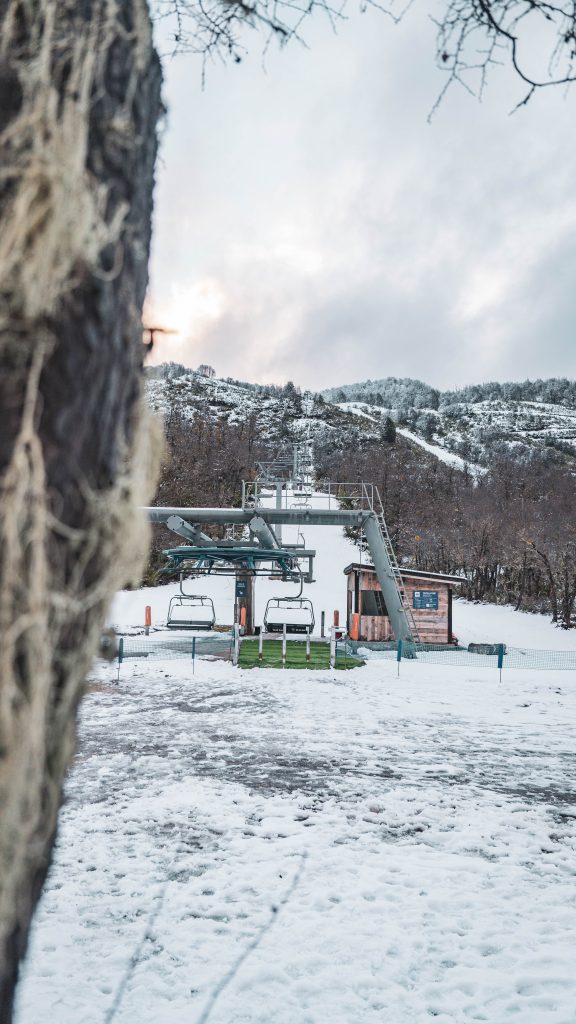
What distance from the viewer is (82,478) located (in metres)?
0.95

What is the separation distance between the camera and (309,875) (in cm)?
486

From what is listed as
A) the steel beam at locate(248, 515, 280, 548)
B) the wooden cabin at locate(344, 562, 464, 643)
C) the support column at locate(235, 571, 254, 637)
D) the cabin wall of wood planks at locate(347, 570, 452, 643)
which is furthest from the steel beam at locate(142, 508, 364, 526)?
the support column at locate(235, 571, 254, 637)

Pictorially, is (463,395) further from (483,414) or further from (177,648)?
(177,648)

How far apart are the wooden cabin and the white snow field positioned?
31.8ft

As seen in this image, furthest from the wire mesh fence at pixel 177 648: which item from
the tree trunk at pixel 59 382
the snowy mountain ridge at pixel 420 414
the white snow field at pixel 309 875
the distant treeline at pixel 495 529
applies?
the snowy mountain ridge at pixel 420 414

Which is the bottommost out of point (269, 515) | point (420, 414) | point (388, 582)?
point (388, 582)

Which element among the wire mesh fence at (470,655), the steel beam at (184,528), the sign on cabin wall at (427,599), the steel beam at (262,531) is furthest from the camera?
the sign on cabin wall at (427,599)

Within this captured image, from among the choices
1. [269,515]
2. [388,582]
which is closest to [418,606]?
[388,582]

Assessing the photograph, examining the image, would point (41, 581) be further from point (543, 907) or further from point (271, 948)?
point (543, 907)

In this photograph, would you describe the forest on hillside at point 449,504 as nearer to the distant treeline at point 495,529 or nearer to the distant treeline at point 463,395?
the distant treeline at point 495,529

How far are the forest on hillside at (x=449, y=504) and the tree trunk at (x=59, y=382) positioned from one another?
1772 centimetres

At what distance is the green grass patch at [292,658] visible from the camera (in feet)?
49.1

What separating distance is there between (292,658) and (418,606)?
5.82 meters

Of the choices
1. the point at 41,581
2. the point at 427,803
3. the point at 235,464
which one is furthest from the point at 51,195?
the point at 235,464
